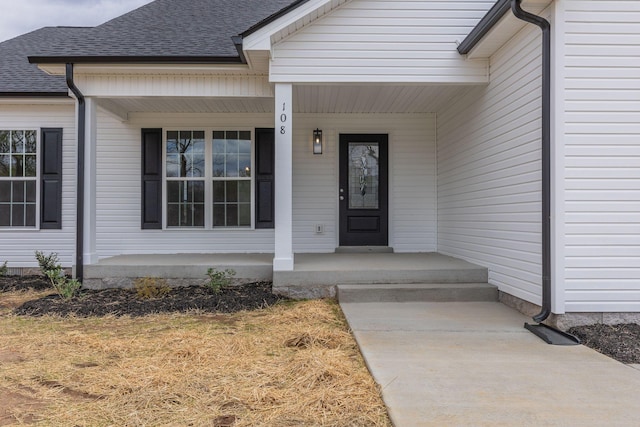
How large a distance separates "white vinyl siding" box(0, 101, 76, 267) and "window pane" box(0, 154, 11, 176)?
0.48 metres

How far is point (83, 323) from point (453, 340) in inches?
142

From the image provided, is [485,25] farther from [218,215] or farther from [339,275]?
[218,215]

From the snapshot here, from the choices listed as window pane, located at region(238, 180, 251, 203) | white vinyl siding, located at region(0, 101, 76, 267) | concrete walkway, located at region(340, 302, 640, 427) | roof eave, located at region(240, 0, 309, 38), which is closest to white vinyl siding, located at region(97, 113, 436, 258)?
white vinyl siding, located at region(0, 101, 76, 267)

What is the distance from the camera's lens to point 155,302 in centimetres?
494

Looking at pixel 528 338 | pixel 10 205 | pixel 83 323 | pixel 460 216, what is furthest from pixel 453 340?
pixel 10 205

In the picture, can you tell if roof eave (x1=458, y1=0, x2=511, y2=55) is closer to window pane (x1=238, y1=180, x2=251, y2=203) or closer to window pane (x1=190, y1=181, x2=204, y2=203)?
window pane (x1=238, y1=180, x2=251, y2=203)

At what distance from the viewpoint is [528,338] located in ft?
11.4

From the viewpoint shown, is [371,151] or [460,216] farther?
[371,151]

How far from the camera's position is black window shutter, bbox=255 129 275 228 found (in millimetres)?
6949

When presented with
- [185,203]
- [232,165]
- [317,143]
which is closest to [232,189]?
[232,165]

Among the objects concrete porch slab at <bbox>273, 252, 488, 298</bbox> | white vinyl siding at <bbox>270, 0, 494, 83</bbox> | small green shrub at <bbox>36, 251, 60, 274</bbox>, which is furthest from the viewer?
small green shrub at <bbox>36, 251, 60, 274</bbox>

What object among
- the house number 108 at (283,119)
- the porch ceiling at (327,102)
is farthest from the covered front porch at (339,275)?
the porch ceiling at (327,102)

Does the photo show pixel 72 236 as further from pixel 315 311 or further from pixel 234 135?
pixel 315 311

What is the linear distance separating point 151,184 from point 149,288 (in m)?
2.24
